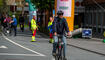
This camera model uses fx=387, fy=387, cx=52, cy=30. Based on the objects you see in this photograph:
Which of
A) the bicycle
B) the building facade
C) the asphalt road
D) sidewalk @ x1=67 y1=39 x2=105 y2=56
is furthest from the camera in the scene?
the building facade

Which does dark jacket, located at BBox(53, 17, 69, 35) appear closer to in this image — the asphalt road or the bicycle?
the bicycle

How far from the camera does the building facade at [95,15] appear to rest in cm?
3935

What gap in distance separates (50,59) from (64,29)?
1.71 metres

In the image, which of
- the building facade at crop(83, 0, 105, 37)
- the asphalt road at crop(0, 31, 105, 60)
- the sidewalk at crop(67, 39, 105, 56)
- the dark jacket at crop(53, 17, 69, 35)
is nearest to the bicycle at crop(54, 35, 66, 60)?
the dark jacket at crop(53, 17, 69, 35)

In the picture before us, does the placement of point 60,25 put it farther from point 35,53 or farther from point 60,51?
point 35,53

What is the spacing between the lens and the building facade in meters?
39.4

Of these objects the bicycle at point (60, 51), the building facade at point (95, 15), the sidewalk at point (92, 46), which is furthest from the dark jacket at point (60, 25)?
the building facade at point (95, 15)

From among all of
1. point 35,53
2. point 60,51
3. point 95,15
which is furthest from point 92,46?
point 95,15

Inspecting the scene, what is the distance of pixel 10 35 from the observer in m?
31.3

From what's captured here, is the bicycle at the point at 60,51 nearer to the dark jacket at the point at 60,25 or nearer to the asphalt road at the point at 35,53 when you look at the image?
the dark jacket at the point at 60,25

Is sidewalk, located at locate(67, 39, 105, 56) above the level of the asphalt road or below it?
below

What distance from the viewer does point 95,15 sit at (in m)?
43.6

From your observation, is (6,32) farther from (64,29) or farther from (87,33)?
(64,29)

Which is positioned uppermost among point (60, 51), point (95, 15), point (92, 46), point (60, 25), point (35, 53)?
point (60, 25)
